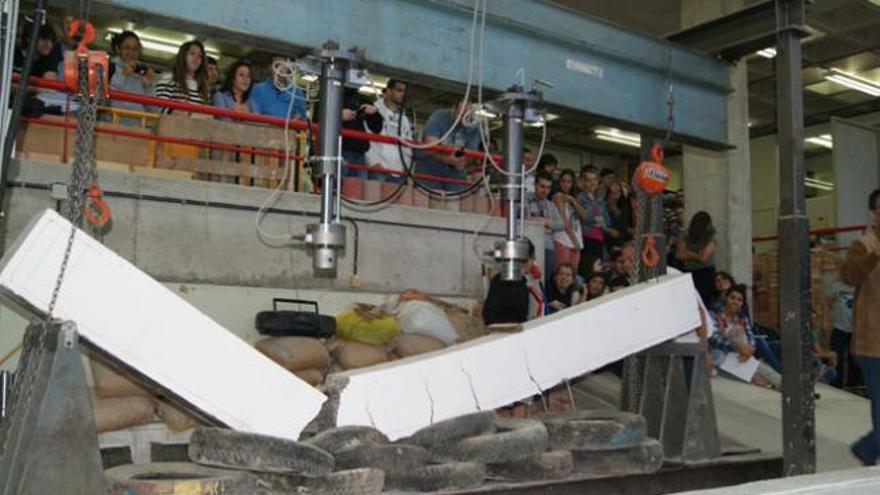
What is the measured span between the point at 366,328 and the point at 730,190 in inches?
172

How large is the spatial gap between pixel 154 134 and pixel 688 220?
532 cm

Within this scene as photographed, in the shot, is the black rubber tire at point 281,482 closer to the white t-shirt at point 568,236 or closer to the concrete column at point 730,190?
the white t-shirt at point 568,236

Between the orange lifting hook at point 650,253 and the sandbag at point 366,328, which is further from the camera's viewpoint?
the sandbag at point 366,328

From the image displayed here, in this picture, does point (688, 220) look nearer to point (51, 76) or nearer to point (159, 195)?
point (159, 195)

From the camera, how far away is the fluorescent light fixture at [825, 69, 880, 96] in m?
13.8

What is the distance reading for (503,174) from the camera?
3984 mm

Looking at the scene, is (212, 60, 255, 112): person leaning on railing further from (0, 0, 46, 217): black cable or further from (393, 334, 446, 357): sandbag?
(0, 0, 46, 217): black cable

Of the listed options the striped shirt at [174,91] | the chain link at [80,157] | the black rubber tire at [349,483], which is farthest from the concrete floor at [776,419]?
the striped shirt at [174,91]

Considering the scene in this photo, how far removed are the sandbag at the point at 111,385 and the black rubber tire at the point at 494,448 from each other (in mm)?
2106

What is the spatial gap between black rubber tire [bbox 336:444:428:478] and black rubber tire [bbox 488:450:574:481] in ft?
1.33

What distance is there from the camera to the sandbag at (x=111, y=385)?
178 inches

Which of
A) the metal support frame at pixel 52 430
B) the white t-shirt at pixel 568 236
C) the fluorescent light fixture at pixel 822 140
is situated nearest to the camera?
the metal support frame at pixel 52 430

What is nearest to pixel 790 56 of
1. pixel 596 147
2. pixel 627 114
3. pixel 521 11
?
pixel 627 114

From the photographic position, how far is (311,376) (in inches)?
200
